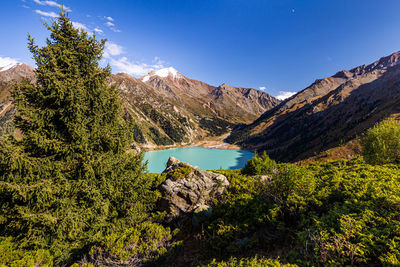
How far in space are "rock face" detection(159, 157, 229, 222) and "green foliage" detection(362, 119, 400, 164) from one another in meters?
19.7

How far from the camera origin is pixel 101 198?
9.04 m

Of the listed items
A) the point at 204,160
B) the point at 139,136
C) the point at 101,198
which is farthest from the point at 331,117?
the point at 139,136

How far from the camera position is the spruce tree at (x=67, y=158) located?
7.59 metres

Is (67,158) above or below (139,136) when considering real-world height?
above

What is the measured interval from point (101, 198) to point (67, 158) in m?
2.92

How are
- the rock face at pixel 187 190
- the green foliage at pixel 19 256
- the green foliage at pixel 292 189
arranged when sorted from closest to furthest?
the green foliage at pixel 19 256 < the green foliage at pixel 292 189 < the rock face at pixel 187 190

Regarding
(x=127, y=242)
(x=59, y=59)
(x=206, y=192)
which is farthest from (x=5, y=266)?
(x=206, y=192)

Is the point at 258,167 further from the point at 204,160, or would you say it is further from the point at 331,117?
the point at 331,117

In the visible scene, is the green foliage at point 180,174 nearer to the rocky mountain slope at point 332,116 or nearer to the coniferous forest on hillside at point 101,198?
the coniferous forest on hillside at point 101,198

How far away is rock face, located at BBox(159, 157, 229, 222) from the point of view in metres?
12.4

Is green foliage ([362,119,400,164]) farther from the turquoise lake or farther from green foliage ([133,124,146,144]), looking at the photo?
green foliage ([133,124,146,144])

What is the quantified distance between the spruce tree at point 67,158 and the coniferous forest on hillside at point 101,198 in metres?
0.05

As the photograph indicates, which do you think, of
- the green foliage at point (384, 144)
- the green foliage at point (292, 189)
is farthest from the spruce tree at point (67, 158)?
the green foliage at point (384, 144)

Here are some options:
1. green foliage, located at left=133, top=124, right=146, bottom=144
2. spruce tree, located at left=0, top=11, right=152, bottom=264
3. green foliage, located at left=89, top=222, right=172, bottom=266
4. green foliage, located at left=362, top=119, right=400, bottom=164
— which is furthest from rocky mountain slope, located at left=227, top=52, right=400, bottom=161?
green foliage, located at left=133, top=124, right=146, bottom=144
